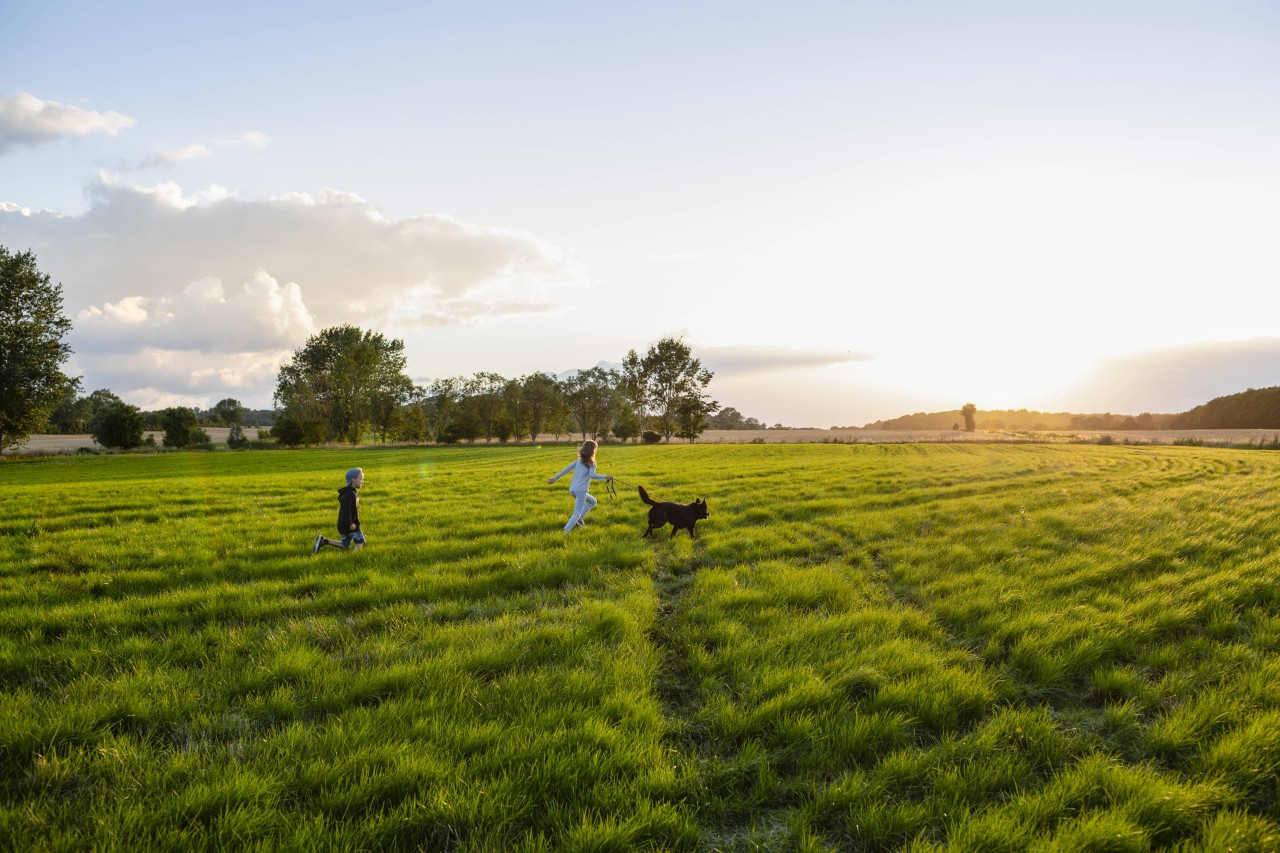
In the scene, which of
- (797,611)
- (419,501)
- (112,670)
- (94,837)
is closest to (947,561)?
(797,611)

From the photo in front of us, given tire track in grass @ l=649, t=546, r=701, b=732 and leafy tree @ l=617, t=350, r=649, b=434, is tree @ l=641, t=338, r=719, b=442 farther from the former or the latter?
tire track in grass @ l=649, t=546, r=701, b=732

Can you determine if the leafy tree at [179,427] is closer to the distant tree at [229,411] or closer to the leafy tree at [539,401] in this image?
the leafy tree at [539,401]

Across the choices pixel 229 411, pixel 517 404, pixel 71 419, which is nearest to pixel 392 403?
pixel 517 404

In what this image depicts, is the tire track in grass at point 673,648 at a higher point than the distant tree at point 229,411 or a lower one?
lower

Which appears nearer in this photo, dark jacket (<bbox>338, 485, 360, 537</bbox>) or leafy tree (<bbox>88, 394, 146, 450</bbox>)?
dark jacket (<bbox>338, 485, 360, 537</bbox>)

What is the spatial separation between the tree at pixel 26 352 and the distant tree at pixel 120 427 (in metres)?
19.0

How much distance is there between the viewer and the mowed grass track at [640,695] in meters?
3.30

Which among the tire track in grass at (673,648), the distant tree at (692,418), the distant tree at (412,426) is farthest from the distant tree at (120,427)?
the tire track in grass at (673,648)

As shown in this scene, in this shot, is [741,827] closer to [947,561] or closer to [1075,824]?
[1075,824]

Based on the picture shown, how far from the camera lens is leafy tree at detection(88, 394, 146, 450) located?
66.1 metres

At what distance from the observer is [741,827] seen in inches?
135

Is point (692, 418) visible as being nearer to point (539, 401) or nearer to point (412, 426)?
point (539, 401)

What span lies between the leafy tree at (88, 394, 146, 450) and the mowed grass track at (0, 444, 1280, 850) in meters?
77.1

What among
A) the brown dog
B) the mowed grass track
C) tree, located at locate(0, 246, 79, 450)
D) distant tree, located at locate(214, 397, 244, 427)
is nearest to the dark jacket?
the mowed grass track
